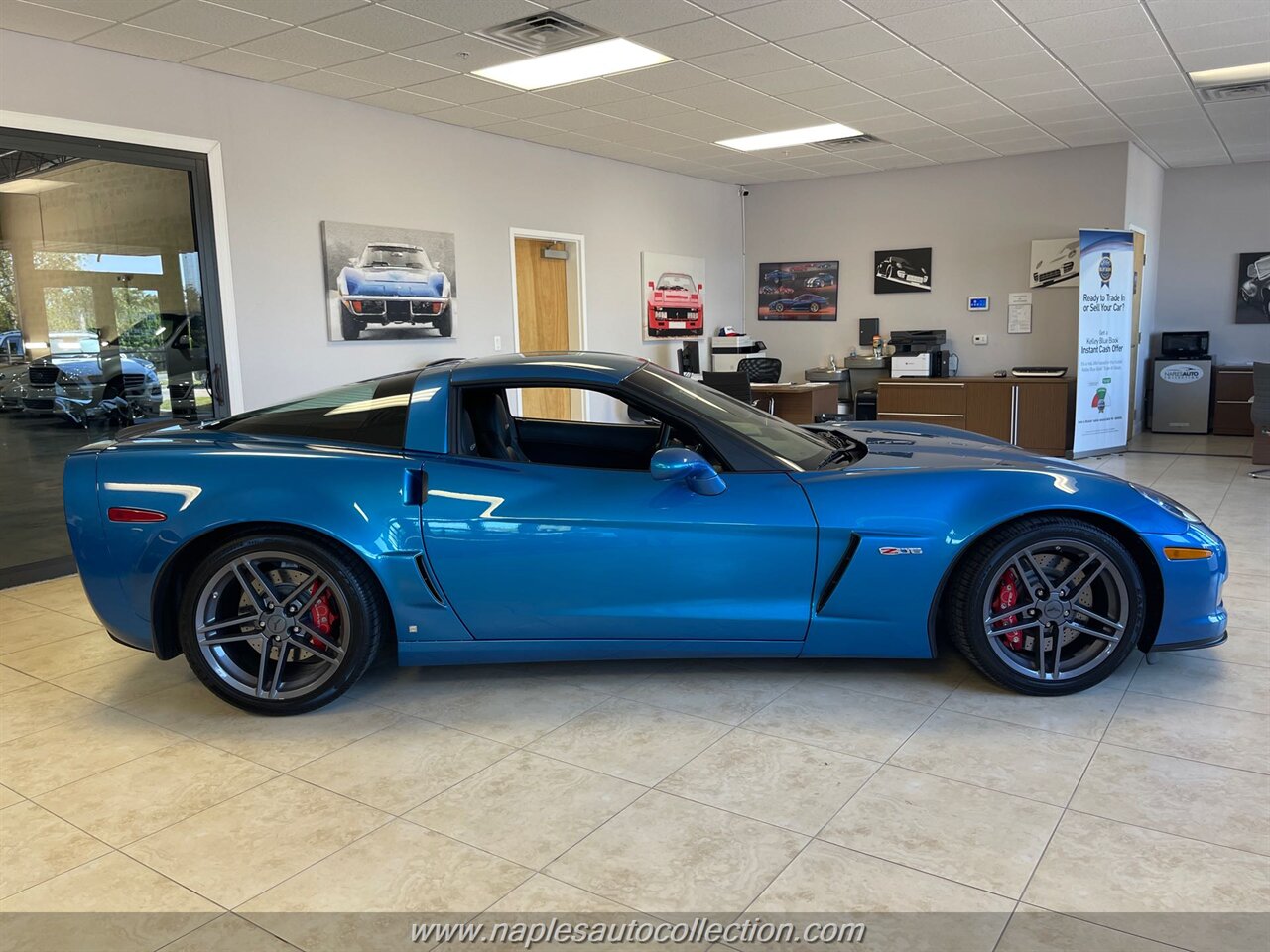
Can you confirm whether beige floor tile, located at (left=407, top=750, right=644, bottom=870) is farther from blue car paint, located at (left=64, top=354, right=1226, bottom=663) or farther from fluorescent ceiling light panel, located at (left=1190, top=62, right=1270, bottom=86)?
fluorescent ceiling light panel, located at (left=1190, top=62, right=1270, bottom=86)

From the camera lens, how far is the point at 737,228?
1071 cm

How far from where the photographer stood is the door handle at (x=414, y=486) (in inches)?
107

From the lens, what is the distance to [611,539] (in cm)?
268

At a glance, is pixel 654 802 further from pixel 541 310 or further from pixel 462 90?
pixel 541 310

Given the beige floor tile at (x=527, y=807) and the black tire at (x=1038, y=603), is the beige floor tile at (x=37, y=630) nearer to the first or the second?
the beige floor tile at (x=527, y=807)

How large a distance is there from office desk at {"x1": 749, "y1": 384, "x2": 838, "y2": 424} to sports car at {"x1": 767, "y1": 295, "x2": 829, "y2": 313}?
1.65 meters

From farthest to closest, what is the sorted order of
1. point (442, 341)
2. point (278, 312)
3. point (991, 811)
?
point (442, 341)
point (278, 312)
point (991, 811)

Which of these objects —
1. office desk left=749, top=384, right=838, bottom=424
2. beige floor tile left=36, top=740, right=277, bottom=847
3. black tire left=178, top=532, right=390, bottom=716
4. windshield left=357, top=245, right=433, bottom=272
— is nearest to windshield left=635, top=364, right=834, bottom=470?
black tire left=178, top=532, right=390, bottom=716

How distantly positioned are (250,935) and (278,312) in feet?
16.0

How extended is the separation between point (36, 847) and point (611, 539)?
162 cm

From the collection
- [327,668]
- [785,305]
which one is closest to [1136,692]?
[327,668]

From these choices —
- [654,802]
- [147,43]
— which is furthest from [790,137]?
[654,802]

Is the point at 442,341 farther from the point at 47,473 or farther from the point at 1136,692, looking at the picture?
the point at 1136,692

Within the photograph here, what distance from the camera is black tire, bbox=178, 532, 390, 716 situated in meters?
2.74
